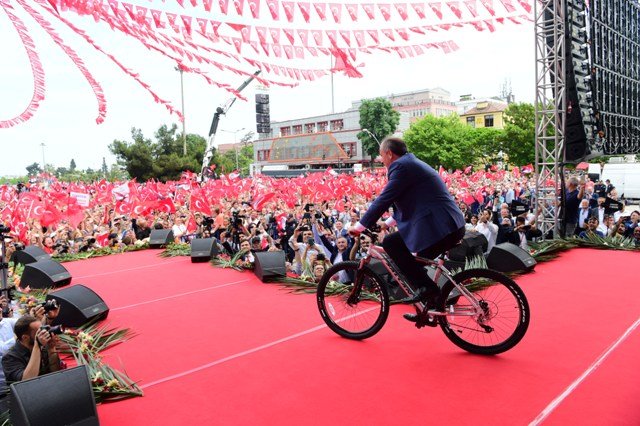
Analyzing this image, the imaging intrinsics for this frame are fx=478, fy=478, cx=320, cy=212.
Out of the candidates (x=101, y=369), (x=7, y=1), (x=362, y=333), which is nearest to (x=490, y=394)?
(x=362, y=333)

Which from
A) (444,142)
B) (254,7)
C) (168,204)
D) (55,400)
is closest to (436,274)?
(55,400)

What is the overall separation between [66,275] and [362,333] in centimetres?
530

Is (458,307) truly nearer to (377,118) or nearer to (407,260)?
(407,260)

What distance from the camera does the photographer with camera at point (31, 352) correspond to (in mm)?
3361

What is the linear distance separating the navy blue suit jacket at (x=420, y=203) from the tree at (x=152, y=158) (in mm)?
41723

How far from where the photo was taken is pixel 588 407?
2.95 meters

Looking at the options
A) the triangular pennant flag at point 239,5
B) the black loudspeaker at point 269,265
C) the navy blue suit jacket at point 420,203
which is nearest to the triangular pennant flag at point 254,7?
the triangular pennant flag at point 239,5

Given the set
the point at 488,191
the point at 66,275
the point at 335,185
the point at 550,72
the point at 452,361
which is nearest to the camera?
the point at 452,361

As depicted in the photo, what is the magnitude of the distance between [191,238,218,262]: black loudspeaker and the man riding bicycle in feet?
17.5

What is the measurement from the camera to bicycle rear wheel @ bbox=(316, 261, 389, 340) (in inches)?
165

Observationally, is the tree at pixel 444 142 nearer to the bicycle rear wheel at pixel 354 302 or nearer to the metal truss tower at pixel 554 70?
the metal truss tower at pixel 554 70

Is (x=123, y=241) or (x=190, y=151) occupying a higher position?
(x=190, y=151)

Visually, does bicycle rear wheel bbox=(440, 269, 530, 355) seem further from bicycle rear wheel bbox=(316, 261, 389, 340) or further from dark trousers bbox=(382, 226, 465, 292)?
bicycle rear wheel bbox=(316, 261, 389, 340)

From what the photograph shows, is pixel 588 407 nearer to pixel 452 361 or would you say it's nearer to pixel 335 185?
pixel 452 361
